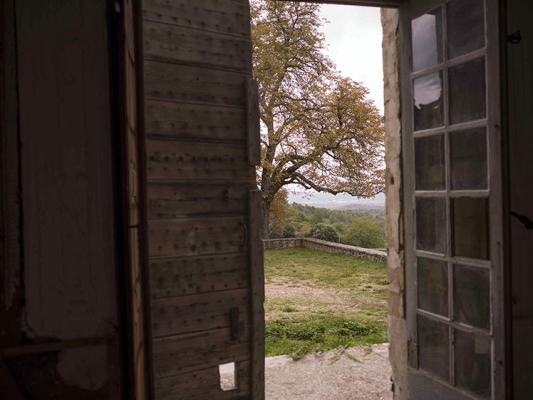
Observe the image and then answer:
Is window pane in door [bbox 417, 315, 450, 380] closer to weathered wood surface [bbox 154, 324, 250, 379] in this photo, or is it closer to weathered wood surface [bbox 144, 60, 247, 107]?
weathered wood surface [bbox 154, 324, 250, 379]

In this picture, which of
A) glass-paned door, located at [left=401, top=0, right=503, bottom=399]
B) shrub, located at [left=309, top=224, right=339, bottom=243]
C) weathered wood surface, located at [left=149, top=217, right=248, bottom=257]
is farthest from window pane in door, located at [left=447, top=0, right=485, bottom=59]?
shrub, located at [left=309, top=224, right=339, bottom=243]

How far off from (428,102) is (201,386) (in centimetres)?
227

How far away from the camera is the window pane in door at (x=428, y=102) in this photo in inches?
91.3

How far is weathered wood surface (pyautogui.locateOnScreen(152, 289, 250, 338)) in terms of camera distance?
291 centimetres

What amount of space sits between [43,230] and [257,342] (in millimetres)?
2215

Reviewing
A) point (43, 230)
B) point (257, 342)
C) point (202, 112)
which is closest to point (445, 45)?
point (202, 112)

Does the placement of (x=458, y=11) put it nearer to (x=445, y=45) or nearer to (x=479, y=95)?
(x=445, y=45)

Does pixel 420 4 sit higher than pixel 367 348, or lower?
higher

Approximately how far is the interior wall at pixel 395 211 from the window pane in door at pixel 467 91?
1.61ft

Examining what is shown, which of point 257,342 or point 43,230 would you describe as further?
point 257,342

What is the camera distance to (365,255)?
11453mm

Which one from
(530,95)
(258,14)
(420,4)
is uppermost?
(258,14)

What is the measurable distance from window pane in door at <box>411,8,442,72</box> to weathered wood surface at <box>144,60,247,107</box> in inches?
48.8

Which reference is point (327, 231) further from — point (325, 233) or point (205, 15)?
point (205, 15)
